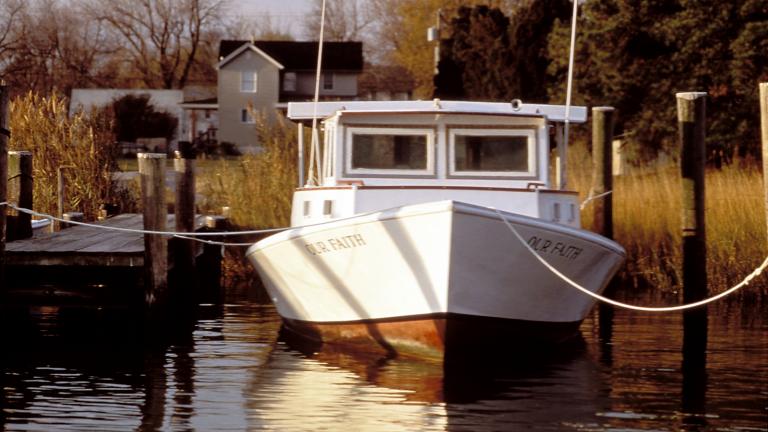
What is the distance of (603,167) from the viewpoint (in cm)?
2128

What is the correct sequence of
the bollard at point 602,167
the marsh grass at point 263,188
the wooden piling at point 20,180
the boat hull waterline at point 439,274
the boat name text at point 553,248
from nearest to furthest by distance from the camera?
1. the boat hull waterline at point 439,274
2. the boat name text at point 553,248
3. the wooden piling at point 20,180
4. the bollard at point 602,167
5. the marsh grass at point 263,188

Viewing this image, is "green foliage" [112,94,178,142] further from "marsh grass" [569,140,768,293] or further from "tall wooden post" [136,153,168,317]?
"tall wooden post" [136,153,168,317]

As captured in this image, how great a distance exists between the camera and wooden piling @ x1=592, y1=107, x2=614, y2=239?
69.0 feet

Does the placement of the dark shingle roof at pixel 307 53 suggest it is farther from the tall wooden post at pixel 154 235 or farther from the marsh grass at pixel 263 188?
the tall wooden post at pixel 154 235

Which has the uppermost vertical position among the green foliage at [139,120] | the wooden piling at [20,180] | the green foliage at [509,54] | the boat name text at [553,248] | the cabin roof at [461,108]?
the green foliage at [509,54]

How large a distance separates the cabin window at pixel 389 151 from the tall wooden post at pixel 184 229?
351cm

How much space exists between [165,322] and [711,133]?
19.3 metres

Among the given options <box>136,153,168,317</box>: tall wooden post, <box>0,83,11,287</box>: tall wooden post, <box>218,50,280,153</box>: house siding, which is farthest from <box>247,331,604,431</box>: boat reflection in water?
<box>218,50,280,153</box>: house siding

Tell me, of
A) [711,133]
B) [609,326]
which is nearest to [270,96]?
[711,133]

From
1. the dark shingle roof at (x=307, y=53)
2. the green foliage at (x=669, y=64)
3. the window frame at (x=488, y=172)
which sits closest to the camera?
the window frame at (x=488, y=172)

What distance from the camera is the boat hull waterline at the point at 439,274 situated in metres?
13.9

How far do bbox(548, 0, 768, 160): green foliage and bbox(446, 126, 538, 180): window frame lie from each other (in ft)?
57.2

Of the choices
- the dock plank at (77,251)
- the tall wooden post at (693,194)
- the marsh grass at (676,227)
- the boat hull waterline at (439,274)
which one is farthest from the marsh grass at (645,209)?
the dock plank at (77,251)

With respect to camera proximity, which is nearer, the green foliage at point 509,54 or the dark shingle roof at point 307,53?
the green foliage at point 509,54
